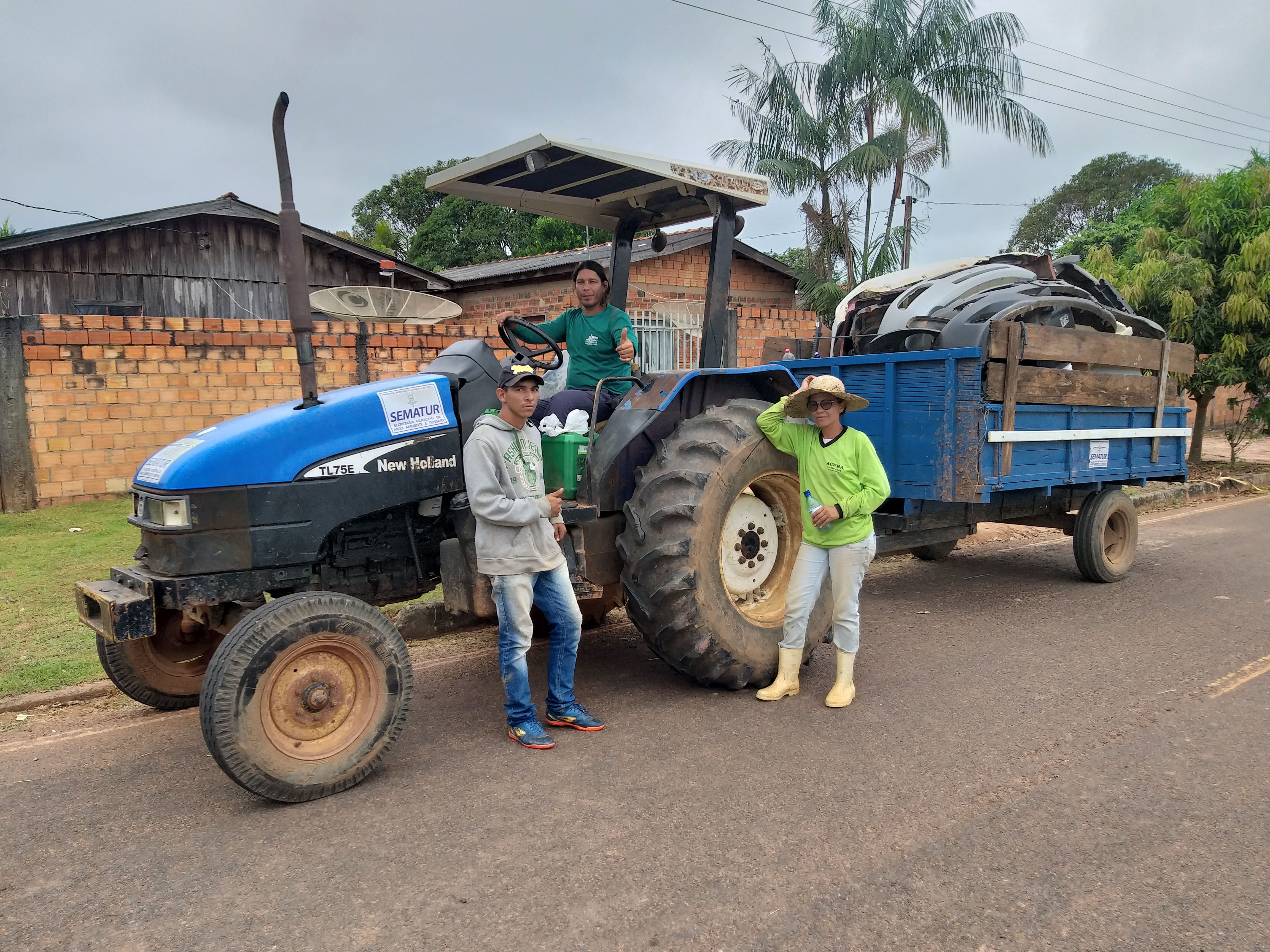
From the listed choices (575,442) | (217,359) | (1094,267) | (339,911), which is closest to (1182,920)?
(339,911)

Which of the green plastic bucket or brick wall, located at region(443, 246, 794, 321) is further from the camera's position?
brick wall, located at region(443, 246, 794, 321)

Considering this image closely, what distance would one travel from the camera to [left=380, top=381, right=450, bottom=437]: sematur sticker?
12.8 ft

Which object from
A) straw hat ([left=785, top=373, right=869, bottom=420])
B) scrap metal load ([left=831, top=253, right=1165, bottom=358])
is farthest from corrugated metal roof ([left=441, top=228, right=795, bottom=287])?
straw hat ([left=785, top=373, right=869, bottom=420])

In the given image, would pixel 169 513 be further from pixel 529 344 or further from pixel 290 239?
pixel 529 344

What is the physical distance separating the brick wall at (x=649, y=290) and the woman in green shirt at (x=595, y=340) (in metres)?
8.44

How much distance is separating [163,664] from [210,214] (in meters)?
13.8

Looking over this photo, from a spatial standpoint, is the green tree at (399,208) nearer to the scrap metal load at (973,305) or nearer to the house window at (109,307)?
the house window at (109,307)

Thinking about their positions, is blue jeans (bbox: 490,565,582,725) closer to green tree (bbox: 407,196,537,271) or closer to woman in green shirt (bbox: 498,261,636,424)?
woman in green shirt (bbox: 498,261,636,424)

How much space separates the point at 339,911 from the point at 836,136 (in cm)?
1936

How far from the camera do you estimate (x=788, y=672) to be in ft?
15.2

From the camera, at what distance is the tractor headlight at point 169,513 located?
349 centimetres

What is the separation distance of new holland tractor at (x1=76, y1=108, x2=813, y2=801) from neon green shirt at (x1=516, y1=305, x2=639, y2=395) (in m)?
0.22

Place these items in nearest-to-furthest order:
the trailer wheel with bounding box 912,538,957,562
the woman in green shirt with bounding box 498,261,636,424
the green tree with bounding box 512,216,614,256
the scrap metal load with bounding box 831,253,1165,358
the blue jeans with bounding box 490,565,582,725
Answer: the blue jeans with bounding box 490,565,582,725 → the woman in green shirt with bounding box 498,261,636,424 → the scrap metal load with bounding box 831,253,1165,358 → the trailer wheel with bounding box 912,538,957,562 → the green tree with bounding box 512,216,614,256

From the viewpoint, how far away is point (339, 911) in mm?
2750
